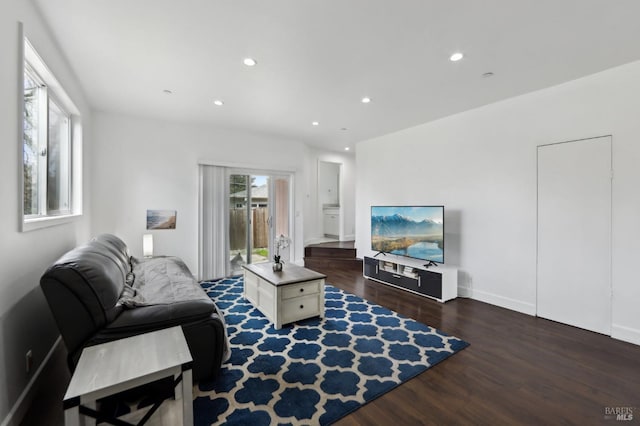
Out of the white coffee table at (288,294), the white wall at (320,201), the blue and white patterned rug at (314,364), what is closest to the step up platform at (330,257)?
the white wall at (320,201)

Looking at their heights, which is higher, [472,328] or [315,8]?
[315,8]

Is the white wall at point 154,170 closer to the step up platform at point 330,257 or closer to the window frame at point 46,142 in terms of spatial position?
the window frame at point 46,142

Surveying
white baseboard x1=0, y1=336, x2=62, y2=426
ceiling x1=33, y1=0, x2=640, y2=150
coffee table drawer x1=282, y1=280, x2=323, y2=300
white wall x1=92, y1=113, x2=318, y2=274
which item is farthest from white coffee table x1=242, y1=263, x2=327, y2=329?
ceiling x1=33, y1=0, x2=640, y2=150

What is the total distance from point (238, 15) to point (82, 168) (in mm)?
2938

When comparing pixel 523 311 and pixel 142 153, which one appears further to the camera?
pixel 142 153

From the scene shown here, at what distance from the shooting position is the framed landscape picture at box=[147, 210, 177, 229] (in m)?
4.37

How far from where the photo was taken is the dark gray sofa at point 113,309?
1574mm

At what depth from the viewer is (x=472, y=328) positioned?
294 cm

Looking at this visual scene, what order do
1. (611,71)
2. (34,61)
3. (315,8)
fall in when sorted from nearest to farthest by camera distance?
(315,8), (34,61), (611,71)

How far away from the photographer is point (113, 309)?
1734mm

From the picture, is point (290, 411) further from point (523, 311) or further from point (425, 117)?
point (425, 117)

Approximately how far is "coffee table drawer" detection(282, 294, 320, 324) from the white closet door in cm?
266

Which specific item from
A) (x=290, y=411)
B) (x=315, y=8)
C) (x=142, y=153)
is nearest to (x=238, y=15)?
(x=315, y=8)

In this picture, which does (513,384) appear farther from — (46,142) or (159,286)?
(46,142)
